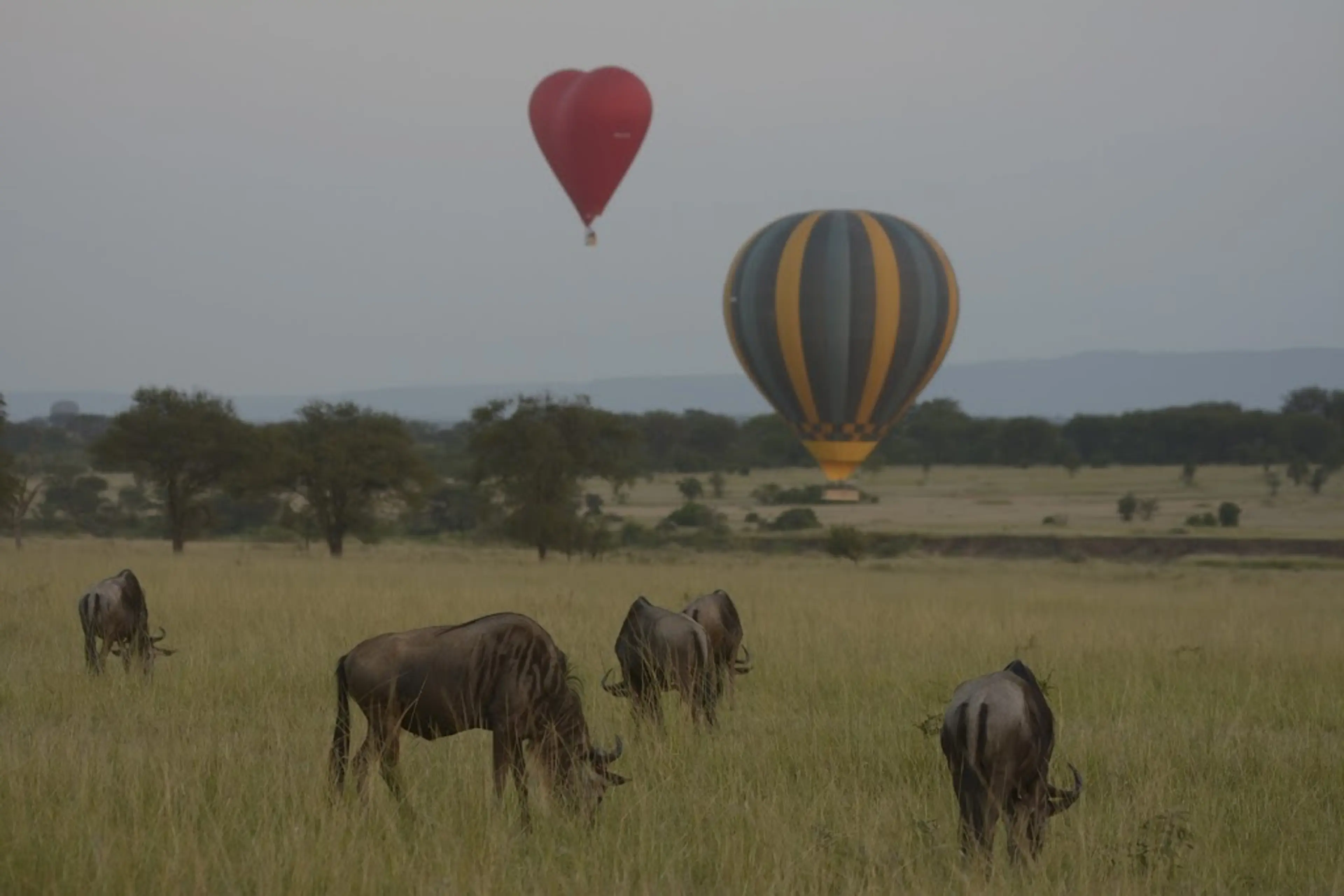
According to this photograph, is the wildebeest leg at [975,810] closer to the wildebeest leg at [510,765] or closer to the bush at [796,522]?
the wildebeest leg at [510,765]

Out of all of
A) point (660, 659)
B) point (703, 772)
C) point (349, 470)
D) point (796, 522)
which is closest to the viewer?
point (703, 772)

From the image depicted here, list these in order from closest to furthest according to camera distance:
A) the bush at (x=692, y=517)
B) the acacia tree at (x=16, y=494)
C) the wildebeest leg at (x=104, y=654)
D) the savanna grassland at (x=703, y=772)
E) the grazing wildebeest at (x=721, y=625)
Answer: the savanna grassland at (x=703, y=772)
the grazing wildebeest at (x=721, y=625)
the wildebeest leg at (x=104, y=654)
the acacia tree at (x=16, y=494)
the bush at (x=692, y=517)

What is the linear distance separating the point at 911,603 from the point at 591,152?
71.8 ft

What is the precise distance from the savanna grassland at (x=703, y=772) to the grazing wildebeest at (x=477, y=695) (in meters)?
0.25

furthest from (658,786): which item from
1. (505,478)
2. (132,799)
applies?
(505,478)

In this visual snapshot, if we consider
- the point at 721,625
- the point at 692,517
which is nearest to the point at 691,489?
the point at 692,517

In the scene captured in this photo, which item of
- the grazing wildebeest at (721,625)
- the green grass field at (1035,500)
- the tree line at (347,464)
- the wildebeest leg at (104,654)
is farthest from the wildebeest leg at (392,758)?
the green grass field at (1035,500)

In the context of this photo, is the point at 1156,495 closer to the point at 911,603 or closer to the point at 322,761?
the point at 911,603

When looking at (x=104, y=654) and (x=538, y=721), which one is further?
(x=104, y=654)

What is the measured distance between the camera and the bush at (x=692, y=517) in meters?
74.6

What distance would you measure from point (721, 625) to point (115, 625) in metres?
5.05

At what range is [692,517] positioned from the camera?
7494cm

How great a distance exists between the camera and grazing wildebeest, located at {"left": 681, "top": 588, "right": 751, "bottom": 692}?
40.8ft

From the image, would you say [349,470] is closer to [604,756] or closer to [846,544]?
[846,544]
